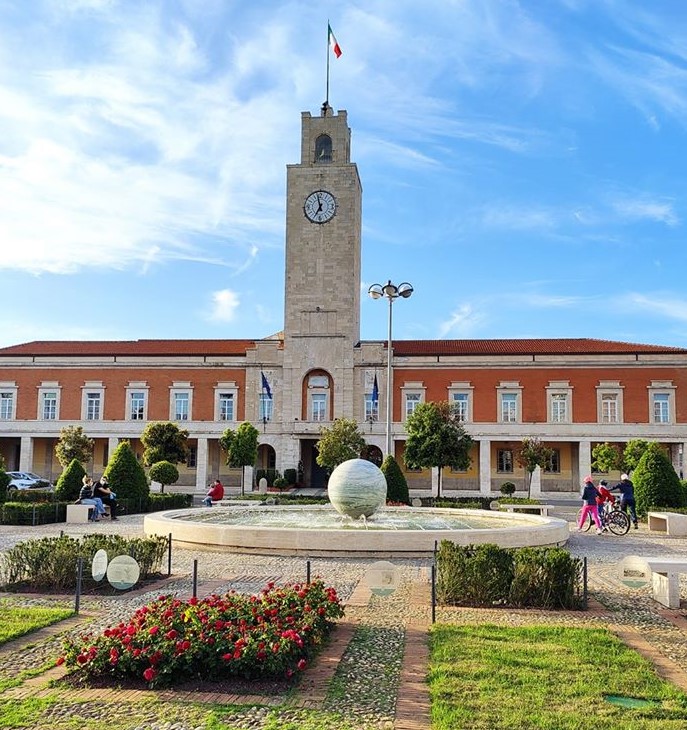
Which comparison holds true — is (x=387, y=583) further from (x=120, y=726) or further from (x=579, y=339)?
(x=579, y=339)

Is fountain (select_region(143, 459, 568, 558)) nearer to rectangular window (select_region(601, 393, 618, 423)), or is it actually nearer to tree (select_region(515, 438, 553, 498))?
tree (select_region(515, 438, 553, 498))

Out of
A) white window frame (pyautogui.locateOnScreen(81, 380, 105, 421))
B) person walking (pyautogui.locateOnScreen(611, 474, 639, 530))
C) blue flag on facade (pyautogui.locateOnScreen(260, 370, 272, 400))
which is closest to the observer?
person walking (pyautogui.locateOnScreen(611, 474, 639, 530))

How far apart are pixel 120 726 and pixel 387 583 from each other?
4.05 m

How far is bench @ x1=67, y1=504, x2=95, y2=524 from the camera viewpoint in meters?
21.1

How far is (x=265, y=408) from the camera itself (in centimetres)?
4441

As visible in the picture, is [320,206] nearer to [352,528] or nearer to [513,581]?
[352,528]

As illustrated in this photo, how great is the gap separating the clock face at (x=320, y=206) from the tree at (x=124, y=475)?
84.1ft

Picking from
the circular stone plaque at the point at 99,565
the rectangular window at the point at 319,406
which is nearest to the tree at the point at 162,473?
the rectangular window at the point at 319,406

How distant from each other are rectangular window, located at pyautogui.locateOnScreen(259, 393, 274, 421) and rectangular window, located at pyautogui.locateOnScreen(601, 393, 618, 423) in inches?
752

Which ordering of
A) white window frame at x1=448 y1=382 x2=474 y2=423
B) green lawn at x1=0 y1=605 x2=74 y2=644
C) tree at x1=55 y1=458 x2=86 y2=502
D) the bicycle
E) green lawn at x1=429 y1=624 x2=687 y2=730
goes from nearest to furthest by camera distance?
green lawn at x1=429 y1=624 x2=687 y2=730
green lawn at x1=0 y1=605 x2=74 y2=644
the bicycle
tree at x1=55 y1=458 x2=86 y2=502
white window frame at x1=448 y1=382 x2=474 y2=423

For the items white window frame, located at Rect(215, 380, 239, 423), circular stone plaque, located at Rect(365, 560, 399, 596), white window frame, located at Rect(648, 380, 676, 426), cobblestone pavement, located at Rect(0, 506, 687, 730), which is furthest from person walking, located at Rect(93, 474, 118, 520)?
white window frame, located at Rect(648, 380, 676, 426)

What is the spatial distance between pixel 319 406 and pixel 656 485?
24.3 metres

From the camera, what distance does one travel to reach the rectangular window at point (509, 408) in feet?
139

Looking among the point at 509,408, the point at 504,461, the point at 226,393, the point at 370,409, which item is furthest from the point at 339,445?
the point at 504,461
